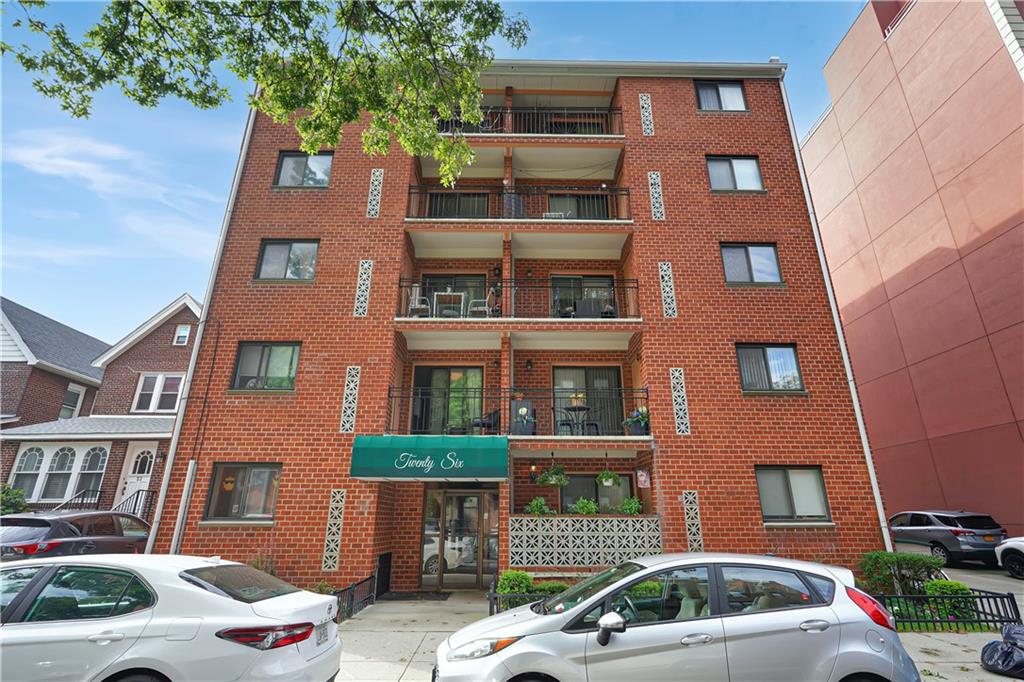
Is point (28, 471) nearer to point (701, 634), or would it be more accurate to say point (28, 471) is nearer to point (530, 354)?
point (530, 354)

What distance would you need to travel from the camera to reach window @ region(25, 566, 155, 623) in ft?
12.7

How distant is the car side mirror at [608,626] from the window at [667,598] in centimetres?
33

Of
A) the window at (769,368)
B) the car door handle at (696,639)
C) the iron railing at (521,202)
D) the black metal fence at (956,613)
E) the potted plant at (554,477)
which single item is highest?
the iron railing at (521,202)

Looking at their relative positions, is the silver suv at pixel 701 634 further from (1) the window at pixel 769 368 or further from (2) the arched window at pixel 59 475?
(2) the arched window at pixel 59 475

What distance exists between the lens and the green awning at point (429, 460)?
10031mm

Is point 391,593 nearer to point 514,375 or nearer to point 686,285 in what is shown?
point 514,375

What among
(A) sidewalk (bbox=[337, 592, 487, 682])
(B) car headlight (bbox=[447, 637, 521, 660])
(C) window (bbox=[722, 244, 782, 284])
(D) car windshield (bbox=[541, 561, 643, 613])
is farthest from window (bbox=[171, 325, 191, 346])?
(C) window (bbox=[722, 244, 782, 284])

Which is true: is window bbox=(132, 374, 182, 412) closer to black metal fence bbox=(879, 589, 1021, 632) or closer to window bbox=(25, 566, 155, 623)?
window bbox=(25, 566, 155, 623)

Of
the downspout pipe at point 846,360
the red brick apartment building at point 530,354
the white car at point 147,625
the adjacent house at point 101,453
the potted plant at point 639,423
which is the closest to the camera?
the white car at point 147,625

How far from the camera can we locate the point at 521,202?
1436 cm

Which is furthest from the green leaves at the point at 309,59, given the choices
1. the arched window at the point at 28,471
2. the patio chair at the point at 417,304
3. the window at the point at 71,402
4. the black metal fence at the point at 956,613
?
the window at the point at 71,402

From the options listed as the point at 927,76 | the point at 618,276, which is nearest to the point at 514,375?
the point at 618,276

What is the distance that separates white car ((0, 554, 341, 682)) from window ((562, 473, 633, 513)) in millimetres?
8570

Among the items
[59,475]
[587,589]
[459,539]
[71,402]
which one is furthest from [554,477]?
[71,402]
